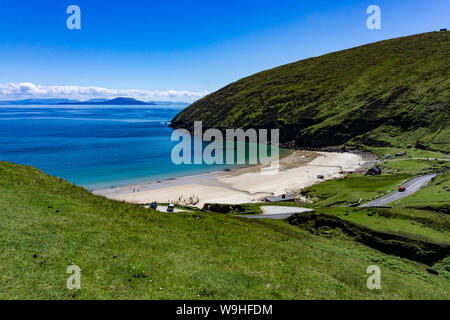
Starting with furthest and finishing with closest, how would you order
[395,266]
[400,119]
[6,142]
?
[6,142] < [400,119] < [395,266]

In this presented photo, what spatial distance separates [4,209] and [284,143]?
162365mm

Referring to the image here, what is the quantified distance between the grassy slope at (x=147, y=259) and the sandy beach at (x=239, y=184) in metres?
44.0

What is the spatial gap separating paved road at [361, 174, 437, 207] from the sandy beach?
26542 mm

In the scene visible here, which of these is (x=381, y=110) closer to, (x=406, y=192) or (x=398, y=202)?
(x=406, y=192)

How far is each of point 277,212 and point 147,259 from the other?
133 feet

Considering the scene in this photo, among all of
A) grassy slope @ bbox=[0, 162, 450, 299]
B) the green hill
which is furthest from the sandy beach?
grassy slope @ bbox=[0, 162, 450, 299]

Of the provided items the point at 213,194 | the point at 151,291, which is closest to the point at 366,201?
the point at 213,194

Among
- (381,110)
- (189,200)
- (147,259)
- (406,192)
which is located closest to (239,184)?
(189,200)

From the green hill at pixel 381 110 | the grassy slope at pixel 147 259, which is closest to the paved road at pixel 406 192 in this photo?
the grassy slope at pixel 147 259

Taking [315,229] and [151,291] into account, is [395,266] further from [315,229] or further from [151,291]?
[151,291]

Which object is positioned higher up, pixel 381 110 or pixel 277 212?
pixel 381 110

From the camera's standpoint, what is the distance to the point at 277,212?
53656mm

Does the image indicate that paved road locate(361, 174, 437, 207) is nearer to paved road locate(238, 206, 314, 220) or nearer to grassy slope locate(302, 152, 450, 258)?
grassy slope locate(302, 152, 450, 258)

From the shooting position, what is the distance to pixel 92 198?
93.5 feet
